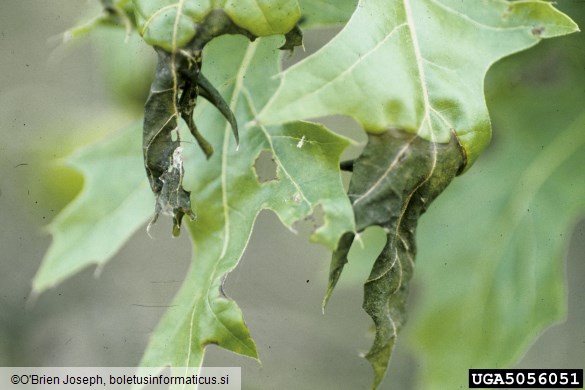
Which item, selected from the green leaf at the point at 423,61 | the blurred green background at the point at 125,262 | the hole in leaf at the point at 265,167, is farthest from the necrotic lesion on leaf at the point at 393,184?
the blurred green background at the point at 125,262

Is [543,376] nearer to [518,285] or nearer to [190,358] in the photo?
[518,285]

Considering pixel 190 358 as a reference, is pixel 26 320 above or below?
below

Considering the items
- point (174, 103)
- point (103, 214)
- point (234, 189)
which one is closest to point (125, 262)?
point (103, 214)

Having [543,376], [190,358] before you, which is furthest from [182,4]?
[543,376]

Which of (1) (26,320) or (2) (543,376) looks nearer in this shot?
(2) (543,376)

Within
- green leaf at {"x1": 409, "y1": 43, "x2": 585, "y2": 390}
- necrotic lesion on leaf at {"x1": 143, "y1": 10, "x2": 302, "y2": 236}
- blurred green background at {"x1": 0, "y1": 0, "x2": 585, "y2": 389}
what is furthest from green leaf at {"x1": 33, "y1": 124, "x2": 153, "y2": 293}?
green leaf at {"x1": 409, "y1": 43, "x2": 585, "y2": 390}

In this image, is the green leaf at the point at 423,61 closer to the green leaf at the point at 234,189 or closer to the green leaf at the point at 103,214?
the green leaf at the point at 234,189
